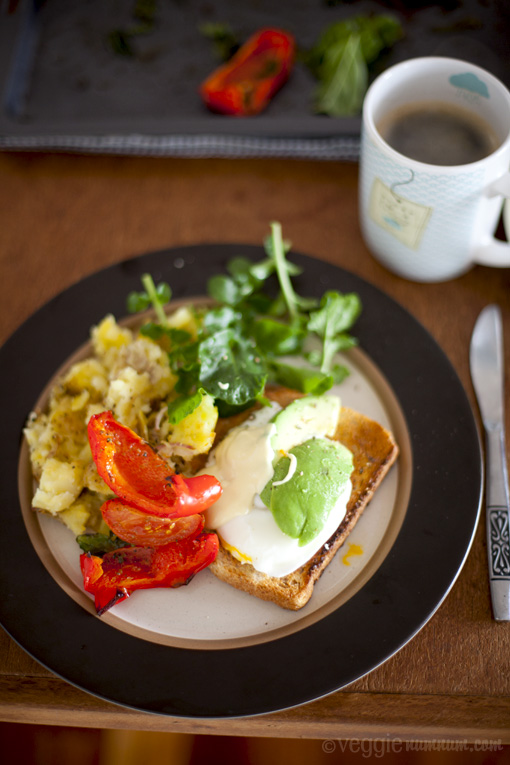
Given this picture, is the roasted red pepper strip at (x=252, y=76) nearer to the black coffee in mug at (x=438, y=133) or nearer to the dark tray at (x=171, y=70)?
the dark tray at (x=171, y=70)

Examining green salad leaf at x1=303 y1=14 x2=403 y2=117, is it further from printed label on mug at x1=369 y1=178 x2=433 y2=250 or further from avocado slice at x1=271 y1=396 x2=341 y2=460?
avocado slice at x1=271 y1=396 x2=341 y2=460

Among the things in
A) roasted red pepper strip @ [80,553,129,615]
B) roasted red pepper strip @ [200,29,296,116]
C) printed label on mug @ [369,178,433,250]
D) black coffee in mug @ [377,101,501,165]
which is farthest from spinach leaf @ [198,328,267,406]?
roasted red pepper strip @ [200,29,296,116]

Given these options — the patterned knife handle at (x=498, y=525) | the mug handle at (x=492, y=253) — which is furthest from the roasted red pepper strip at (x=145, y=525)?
the mug handle at (x=492, y=253)

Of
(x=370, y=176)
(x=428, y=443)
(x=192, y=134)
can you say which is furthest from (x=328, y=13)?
(x=428, y=443)

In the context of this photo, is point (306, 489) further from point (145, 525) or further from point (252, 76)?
point (252, 76)

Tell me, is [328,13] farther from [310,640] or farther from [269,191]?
[310,640]

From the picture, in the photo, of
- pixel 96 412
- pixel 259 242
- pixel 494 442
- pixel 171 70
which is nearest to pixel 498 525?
pixel 494 442
